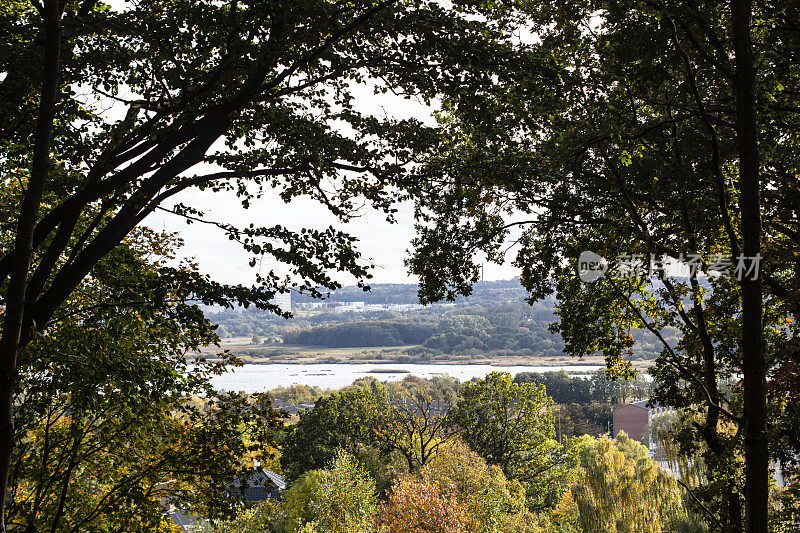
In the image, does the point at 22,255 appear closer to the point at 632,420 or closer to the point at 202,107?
the point at 202,107

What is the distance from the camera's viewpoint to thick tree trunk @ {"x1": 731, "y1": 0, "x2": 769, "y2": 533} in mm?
4000

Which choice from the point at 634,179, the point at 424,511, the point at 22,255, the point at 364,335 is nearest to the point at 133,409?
the point at 22,255

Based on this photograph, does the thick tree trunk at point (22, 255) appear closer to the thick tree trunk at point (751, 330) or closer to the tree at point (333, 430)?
the thick tree trunk at point (751, 330)

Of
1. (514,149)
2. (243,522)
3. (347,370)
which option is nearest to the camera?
(514,149)

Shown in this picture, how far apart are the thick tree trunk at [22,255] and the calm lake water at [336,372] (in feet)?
257

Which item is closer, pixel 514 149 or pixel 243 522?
pixel 514 149

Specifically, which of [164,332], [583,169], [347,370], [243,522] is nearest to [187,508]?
[164,332]

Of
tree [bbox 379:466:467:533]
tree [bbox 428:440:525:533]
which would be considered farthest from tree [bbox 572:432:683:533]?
tree [bbox 379:466:467:533]

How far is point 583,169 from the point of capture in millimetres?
7051

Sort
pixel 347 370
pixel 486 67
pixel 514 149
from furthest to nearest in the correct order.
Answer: pixel 347 370 → pixel 514 149 → pixel 486 67

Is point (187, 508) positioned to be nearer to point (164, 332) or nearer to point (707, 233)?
point (164, 332)

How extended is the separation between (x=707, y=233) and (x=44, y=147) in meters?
6.85

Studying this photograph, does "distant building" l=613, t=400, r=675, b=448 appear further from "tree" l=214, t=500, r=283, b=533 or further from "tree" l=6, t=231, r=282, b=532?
"tree" l=6, t=231, r=282, b=532

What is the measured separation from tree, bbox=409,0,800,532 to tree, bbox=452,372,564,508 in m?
18.7
